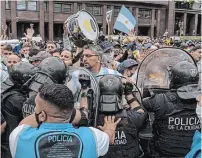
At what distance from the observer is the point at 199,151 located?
1914 mm

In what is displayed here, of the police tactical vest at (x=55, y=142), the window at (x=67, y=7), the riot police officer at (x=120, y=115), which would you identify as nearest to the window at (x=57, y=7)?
the window at (x=67, y=7)

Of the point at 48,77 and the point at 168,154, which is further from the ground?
the point at 48,77

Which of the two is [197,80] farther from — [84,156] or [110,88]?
[84,156]

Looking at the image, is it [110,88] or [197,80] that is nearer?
[110,88]

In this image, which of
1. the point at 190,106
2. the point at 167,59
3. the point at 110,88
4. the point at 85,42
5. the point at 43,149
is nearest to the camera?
the point at 43,149

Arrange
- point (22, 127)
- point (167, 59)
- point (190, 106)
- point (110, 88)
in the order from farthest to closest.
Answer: point (167, 59)
point (190, 106)
point (110, 88)
point (22, 127)

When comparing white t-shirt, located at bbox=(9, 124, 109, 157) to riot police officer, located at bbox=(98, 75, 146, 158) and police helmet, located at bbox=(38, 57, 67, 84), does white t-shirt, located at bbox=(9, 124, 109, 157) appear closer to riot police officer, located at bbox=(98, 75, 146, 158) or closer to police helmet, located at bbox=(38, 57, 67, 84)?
riot police officer, located at bbox=(98, 75, 146, 158)

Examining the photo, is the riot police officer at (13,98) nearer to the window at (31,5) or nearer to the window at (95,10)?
the window at (31,5)

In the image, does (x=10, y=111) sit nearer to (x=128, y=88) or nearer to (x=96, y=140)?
(x=128, y=88)

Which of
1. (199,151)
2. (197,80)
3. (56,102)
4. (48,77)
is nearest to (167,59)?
(197,80)

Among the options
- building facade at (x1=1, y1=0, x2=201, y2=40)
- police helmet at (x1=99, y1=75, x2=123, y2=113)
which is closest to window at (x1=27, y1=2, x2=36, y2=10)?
building facade at (x1=1, y1=0, x2=201, y2=40)

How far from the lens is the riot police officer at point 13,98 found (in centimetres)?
281

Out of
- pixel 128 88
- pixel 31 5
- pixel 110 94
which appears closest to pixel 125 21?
pixel 128 88

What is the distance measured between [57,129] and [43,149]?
0.14 meters
